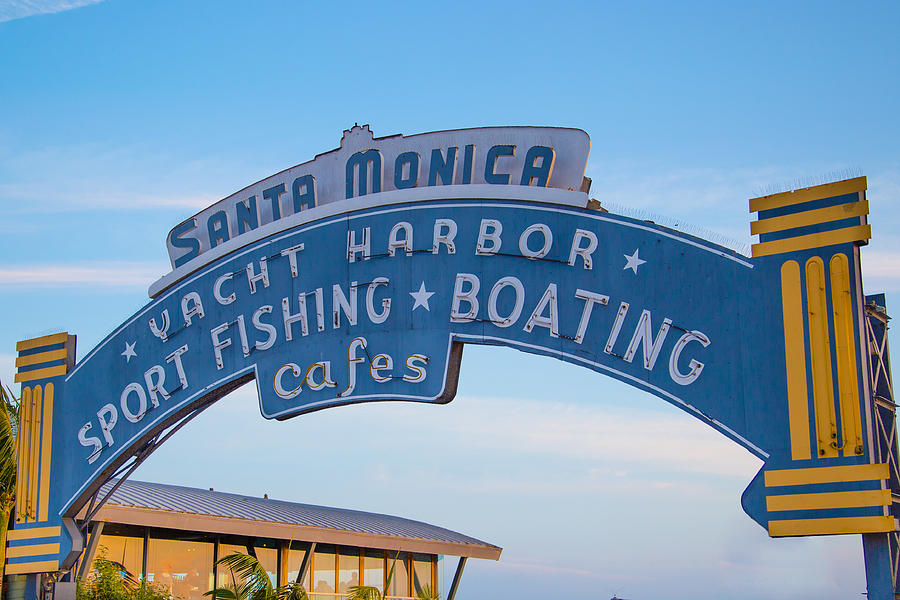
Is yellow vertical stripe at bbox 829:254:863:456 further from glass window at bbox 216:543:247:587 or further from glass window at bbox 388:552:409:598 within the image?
glass window at bbox 388:552:409:598

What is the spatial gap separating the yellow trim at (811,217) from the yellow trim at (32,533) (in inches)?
469

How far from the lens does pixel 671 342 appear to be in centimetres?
1291

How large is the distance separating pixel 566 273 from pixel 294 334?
14.0 ft

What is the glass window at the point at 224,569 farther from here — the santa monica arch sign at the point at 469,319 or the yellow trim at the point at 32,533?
the yellow trim at the point at 32,533

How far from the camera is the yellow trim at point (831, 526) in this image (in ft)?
36.6

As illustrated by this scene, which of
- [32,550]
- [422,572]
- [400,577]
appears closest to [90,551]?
[32,550]

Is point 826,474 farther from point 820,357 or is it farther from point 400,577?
point 400,577

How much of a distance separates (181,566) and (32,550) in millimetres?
4237

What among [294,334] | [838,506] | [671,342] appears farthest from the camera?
[294,334]

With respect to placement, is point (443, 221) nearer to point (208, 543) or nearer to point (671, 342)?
point (671, 342)

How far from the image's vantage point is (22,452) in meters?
18.5

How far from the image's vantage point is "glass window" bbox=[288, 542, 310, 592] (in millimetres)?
24000

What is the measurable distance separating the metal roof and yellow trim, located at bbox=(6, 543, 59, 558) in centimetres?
122

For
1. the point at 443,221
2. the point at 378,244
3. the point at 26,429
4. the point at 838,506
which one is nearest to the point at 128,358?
the point at 26,429
